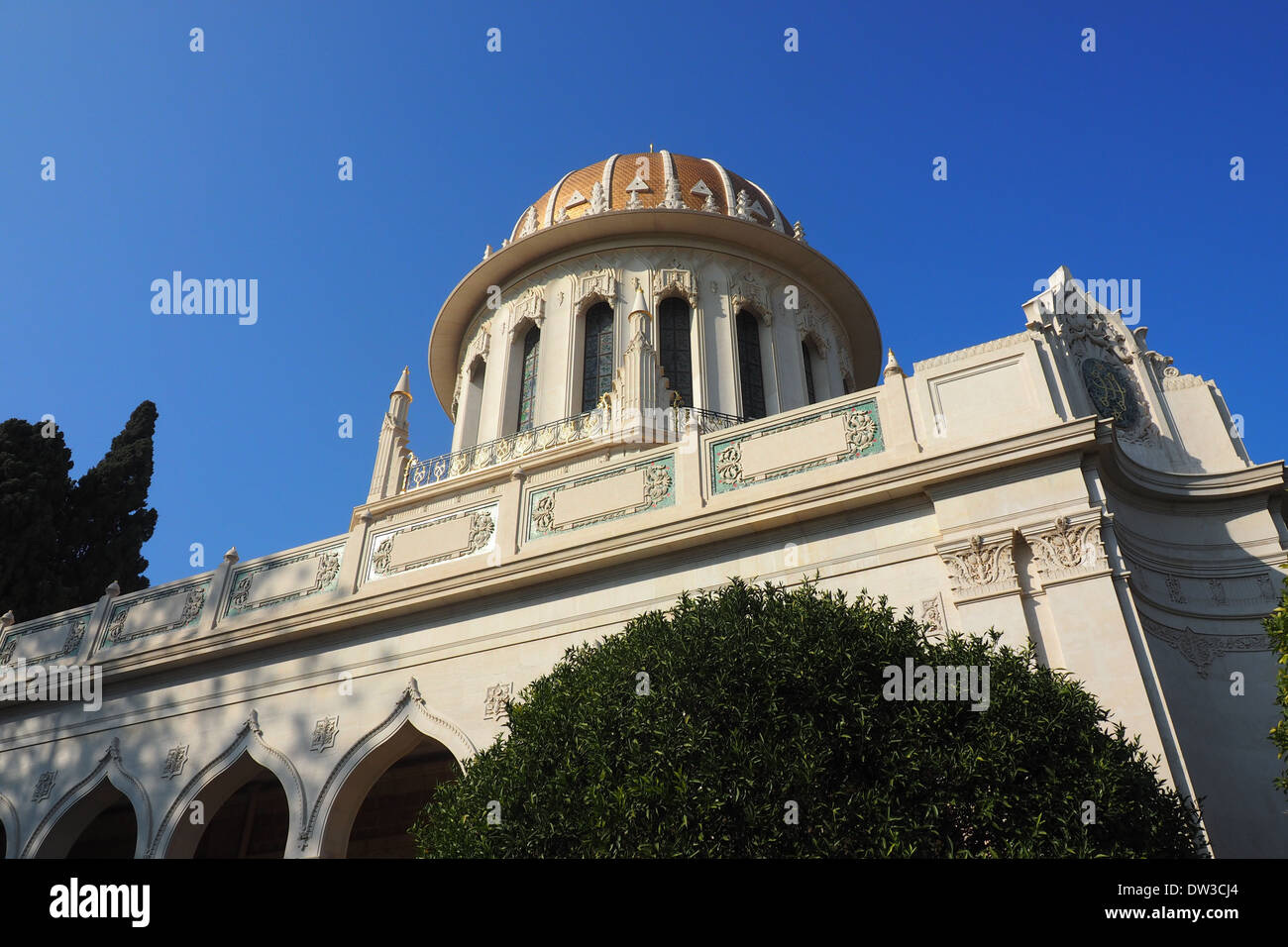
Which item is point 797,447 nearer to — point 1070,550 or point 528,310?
point 1070,550

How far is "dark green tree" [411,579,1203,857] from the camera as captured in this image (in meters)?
6.72

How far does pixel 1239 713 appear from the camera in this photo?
10406 mm

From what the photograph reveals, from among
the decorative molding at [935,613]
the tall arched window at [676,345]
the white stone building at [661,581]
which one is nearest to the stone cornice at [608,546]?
the white stone building at [661,581]

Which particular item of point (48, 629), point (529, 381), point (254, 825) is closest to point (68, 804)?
point (254, 825)

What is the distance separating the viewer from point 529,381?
870 inches

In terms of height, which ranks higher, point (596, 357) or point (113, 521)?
point (596, 357)

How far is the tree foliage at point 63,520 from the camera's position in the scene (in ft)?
71.0

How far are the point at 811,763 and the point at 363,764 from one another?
295 inches

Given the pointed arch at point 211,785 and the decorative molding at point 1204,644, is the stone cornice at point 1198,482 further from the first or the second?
the pointed arch at point 211,785

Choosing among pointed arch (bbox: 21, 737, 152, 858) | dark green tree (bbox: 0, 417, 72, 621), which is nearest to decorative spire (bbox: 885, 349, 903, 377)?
pointed arch (bbox: 21, 737, 152, 858)

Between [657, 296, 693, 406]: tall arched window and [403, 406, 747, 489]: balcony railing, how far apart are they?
179 centimetres
